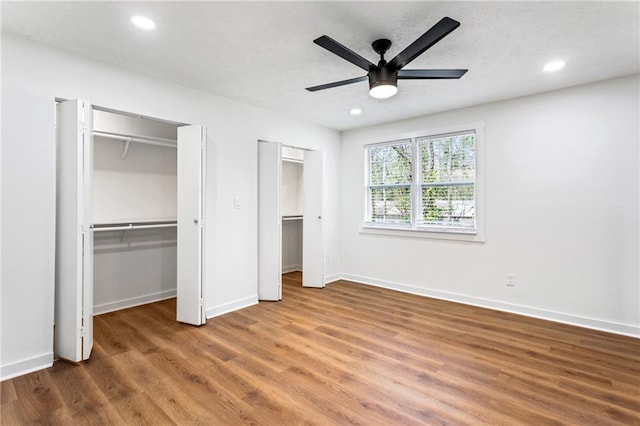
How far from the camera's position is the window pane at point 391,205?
4863 millimetres

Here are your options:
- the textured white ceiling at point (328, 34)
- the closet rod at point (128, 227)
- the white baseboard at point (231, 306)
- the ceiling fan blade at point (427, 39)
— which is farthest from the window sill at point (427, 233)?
the closet rod at point (128, 227)

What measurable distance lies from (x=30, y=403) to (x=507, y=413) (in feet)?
9.88

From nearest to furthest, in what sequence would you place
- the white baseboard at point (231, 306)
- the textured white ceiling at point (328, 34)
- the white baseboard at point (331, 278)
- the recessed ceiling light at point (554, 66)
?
1. the textured white ceiling at point (328, 34)
2. the recessed ceiling light at point (554, 66)
3. the white baseboard at point (231, 306)
4. the white baseboard at point (331, 278)

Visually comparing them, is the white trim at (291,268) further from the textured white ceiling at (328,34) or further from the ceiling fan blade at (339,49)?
the ceiling fan blade at (339,49)

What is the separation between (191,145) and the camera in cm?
342

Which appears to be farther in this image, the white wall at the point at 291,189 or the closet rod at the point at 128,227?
the white wall at the point at 291,189

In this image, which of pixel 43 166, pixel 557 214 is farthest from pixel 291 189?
pixel 557 214

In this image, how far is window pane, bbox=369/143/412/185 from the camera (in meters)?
4.85

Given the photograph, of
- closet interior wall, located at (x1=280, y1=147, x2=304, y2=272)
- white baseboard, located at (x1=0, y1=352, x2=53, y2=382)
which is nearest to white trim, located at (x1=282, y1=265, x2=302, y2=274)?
closet interior wall, located at (x1=280, y1=147, x2=304, y2=272)

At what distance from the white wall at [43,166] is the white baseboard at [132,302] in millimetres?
1117

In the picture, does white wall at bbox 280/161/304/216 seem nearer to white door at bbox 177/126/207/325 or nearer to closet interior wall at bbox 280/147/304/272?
closet interior wall at bbox 280/147/304/272

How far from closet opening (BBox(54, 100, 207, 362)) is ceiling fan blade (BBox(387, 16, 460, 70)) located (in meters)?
2.13

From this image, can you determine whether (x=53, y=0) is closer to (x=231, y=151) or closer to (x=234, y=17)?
(x=234, y=17)

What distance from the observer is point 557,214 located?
11.7 feet
